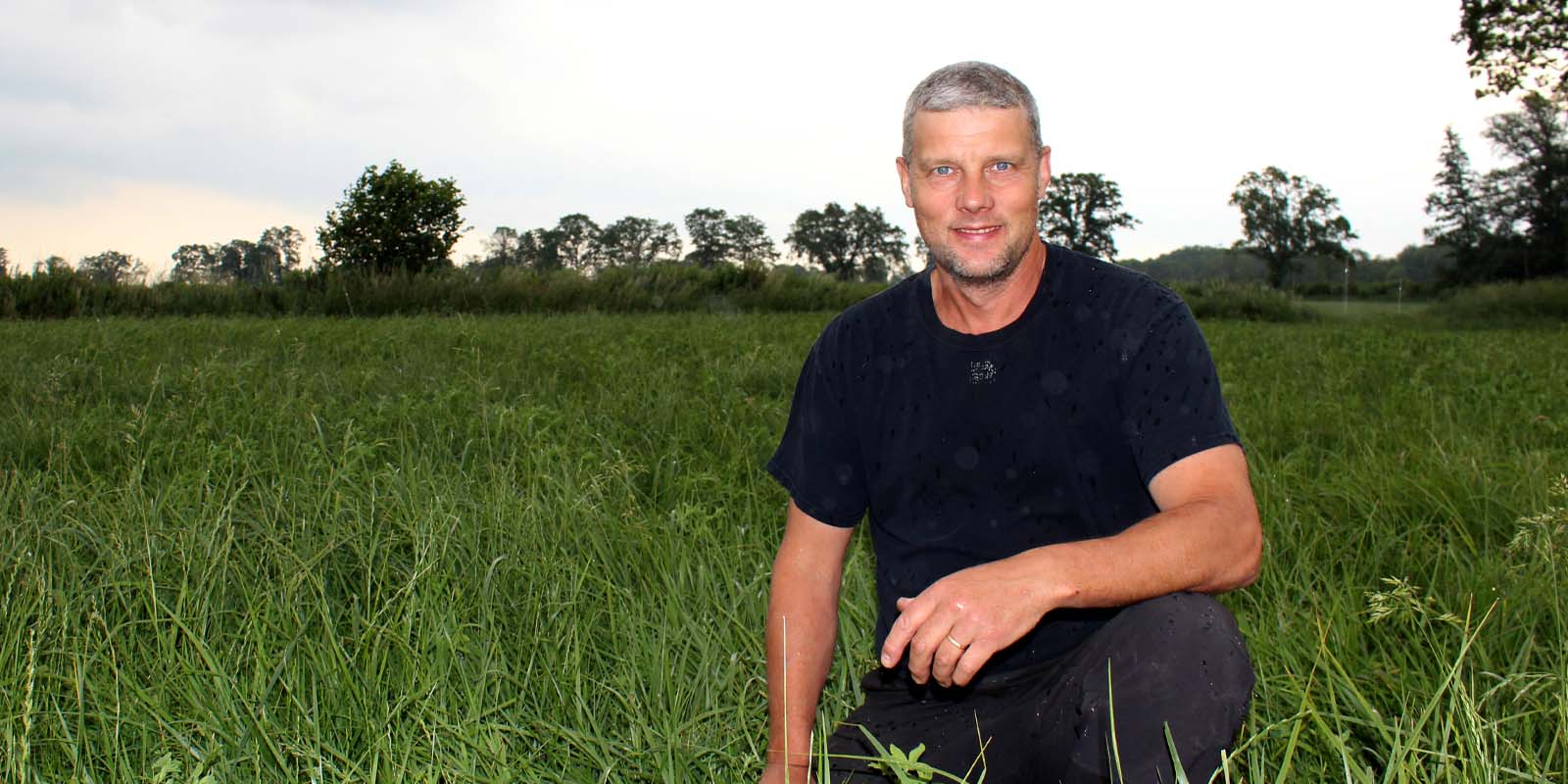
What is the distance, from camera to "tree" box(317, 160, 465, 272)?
40219mm

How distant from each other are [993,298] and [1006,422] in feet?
0.84

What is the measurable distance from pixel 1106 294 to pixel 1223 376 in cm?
691

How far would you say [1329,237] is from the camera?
87062 mm

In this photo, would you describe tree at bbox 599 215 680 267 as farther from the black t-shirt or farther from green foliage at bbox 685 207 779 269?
the black t-shirt

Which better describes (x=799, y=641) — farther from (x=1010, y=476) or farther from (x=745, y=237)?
(x=745, y=237)

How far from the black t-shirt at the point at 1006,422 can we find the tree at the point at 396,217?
40.1m

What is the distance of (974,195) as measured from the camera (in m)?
2.12

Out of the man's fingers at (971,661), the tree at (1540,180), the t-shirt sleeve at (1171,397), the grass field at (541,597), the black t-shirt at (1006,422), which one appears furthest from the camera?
the tree at (1540,180)

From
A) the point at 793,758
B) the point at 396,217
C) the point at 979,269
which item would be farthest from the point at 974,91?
the point at 396,217

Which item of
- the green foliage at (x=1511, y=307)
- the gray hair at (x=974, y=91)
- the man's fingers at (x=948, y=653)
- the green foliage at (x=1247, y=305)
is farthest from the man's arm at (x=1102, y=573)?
the green foliage at (x=1247, y=305)

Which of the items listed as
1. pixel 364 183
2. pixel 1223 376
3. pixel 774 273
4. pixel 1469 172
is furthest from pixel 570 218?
pixel 1223 376

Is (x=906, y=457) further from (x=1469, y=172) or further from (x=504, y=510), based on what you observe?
(x=1469, y=172)

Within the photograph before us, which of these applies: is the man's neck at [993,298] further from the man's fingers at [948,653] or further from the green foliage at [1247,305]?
the green foliage at [1247,305]

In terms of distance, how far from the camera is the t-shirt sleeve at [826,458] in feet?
7.55
